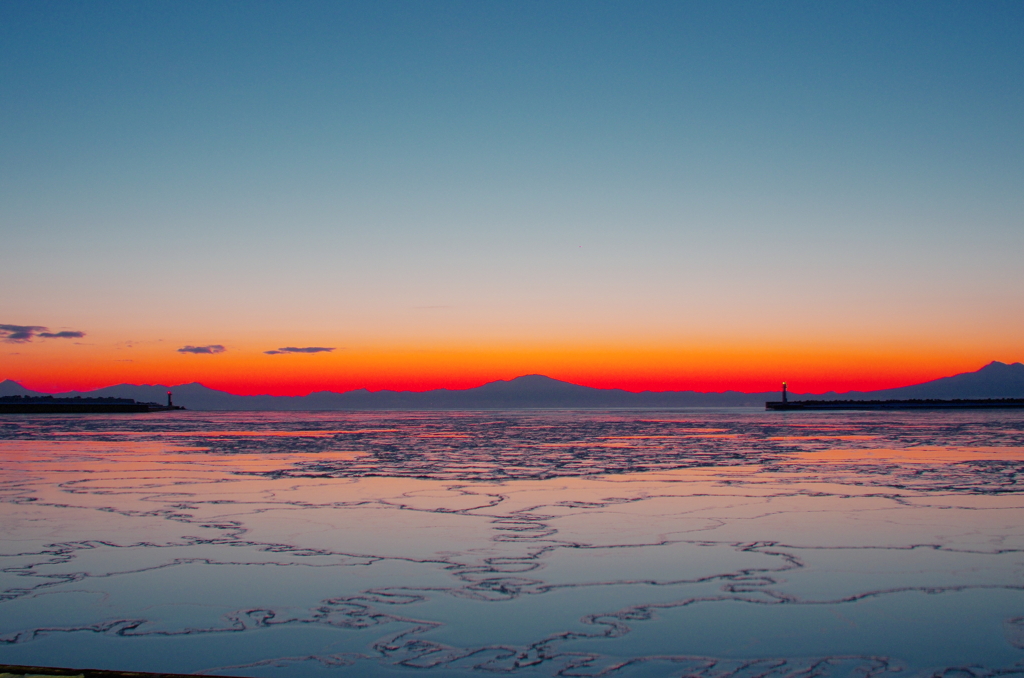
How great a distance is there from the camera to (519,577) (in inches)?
169

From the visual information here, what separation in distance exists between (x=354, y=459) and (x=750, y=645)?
10.6 meters

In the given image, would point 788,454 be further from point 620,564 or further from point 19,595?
point 19,595

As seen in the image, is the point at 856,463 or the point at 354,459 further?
the point at 354,459

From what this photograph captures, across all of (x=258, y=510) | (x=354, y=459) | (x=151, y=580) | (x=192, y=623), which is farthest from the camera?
(x=354, y=459)

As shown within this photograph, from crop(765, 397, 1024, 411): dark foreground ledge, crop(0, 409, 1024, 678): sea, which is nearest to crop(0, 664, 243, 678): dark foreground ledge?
crop(0, 409, 1024, 678): sea

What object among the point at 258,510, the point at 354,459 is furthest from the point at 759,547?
the point at 354,459

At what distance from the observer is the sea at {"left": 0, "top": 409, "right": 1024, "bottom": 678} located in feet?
9.77

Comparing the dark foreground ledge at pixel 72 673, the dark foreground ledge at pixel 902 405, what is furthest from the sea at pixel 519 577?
the dark foreground ledge at pixel 902 405

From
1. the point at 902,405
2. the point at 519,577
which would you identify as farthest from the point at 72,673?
the point at 902,405

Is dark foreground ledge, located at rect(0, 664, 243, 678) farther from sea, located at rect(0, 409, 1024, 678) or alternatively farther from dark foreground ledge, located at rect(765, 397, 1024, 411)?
dark foreground ledge, located at rect(765, 397, 1024, 411)

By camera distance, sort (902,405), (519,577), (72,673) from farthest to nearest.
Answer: (902,405) → (519,577) → (72,673)

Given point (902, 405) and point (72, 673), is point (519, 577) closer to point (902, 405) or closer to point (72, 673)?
point (72, 673)

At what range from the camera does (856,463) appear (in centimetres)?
1159

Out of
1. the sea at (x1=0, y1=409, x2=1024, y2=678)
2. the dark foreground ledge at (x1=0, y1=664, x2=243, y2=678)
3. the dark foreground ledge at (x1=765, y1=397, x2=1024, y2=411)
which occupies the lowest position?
the dark foreground ledge at (x1=765, y1=397, x2=1024, y2=411)
